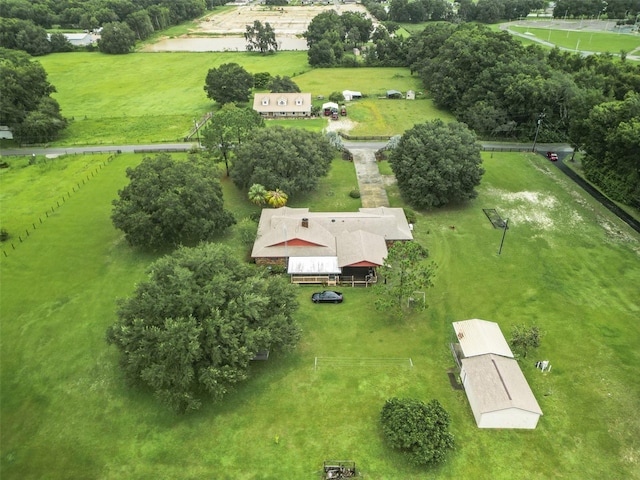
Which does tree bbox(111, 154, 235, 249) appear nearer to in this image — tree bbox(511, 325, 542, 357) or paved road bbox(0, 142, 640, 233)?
paved road bbox(0, 142, 640, 233)

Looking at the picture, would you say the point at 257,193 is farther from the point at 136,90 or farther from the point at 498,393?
the point at 136,90

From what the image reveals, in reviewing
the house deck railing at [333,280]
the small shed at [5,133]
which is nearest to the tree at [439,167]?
the house deck railing at [333,280]

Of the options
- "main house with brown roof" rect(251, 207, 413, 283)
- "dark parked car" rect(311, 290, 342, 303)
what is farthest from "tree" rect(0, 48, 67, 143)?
"dark parked car" rect(311, 290, 342, 303)

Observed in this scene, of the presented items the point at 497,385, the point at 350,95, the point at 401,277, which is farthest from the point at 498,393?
the point at 350,95

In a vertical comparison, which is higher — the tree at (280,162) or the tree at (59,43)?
the tree at (59,43)

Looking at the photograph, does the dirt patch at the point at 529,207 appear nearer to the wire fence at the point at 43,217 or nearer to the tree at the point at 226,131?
the tree at the point at 226,131

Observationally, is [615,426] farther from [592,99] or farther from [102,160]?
[102,160]
